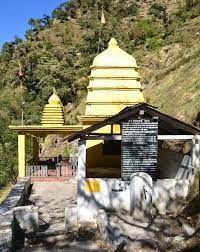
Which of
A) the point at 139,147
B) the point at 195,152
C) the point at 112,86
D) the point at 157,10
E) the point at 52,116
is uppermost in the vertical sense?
the point at 157,10

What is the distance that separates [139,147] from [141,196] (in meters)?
1.48

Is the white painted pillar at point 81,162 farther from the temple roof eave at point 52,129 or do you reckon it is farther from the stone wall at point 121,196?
the temple roof eave at point 52,129

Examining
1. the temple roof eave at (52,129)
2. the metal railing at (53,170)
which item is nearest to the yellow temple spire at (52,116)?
the temple roof eave at (52,129)

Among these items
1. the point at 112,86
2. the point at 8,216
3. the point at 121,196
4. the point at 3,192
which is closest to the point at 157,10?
the point at 3,192

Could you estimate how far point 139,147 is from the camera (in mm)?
12602

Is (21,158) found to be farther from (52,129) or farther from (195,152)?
(195,152)

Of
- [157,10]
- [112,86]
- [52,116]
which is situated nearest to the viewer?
[112,86]

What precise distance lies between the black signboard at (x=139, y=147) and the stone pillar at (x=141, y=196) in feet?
1.46

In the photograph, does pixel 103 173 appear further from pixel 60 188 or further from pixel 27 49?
pixel 27 49

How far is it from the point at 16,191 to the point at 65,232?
13.7 feet

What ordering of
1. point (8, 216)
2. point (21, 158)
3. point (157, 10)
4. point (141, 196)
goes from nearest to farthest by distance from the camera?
point (8, 216) < point (141, 196) < point (21, 158) < point (157, 10)

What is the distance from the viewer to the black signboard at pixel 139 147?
12.5 metres

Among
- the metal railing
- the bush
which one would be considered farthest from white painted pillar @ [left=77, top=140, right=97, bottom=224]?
the bush

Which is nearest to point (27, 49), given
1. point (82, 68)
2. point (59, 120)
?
point (82, 68)
